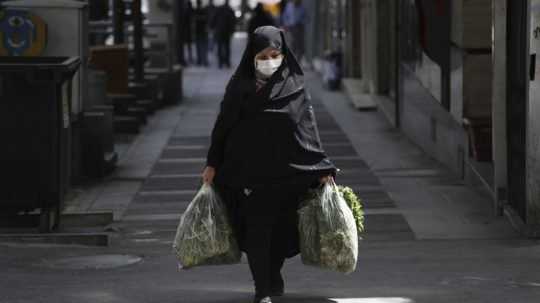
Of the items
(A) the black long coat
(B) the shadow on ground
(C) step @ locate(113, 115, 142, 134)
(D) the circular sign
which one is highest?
(D) the circular sign

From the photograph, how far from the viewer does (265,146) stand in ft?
26.9

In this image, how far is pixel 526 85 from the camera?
36.2ft

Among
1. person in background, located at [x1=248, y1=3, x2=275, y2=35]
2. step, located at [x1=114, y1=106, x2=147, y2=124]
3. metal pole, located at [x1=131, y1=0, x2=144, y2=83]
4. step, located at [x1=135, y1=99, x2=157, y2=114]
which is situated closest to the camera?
step, located at [x1=114, y1=106, x2=147, y2=124]

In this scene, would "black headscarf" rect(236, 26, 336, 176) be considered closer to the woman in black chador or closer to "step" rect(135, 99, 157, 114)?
the woman in black chador

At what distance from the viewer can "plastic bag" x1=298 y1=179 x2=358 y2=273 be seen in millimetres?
8188

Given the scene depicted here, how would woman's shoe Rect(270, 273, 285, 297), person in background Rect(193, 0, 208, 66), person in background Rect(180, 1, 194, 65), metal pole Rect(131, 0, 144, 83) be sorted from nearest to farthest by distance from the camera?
woman's shoe Rect(270, 273, 285, 297) < metal pole Rect(131, 0, 144, 83) < person in background Rect(193, 0, 208, 66) < person in background Rect(180, 1, 194, 65)

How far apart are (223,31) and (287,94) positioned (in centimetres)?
2875

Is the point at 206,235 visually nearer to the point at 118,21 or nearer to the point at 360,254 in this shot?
the point at 360,254

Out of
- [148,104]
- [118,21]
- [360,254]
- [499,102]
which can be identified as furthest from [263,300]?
[148,104]

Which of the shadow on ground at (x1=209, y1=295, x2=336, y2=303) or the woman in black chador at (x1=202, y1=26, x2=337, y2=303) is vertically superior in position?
the woman in black chador at (x1=202, y1=26, x2=337, y2=303)

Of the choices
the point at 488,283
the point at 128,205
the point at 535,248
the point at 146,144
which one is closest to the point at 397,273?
the point at 488,283

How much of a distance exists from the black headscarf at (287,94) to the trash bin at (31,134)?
10.9ft

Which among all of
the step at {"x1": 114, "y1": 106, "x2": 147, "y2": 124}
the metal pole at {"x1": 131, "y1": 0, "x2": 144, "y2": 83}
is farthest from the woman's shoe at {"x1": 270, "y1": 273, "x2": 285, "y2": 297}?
the metal pole at {"x1": 131, "y1": 0, "x2": 144, "y2": 83}

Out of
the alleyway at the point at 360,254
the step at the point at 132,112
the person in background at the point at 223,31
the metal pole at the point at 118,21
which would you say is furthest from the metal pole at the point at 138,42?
the person in background at the point at 223,31
